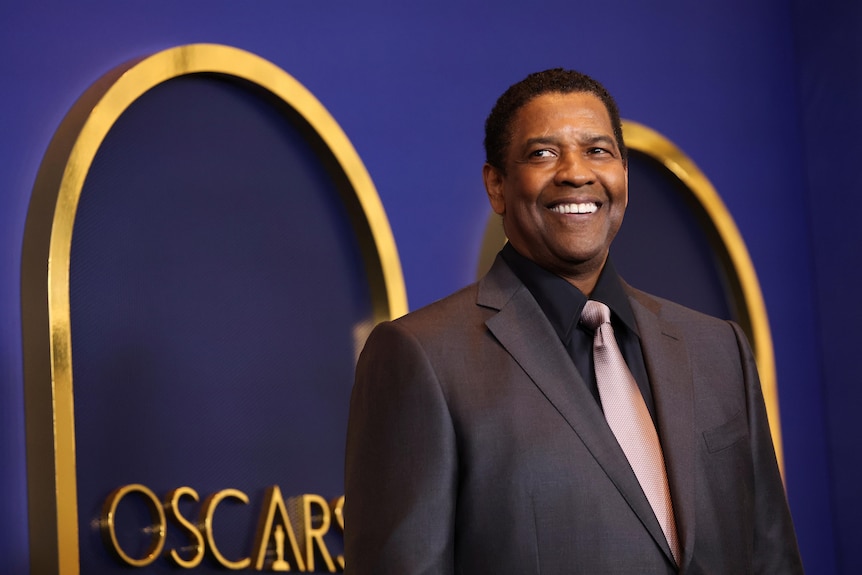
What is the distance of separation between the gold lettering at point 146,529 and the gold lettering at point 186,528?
2 cm

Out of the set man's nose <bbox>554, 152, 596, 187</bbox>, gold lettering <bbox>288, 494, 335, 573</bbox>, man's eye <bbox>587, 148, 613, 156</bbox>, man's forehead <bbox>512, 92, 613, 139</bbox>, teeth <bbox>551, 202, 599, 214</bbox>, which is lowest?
gold lettering <bbox>288, 494, 335, 573</bbox>

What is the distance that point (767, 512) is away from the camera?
1.70 meters

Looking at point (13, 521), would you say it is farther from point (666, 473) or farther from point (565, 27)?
point (565, 27)

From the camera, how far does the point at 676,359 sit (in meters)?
1.68

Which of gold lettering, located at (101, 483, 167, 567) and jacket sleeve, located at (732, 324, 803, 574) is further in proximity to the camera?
gold lettering, located at (101, 483, 167, 567)

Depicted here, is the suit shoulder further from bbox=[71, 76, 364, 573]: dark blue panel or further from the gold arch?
the gold arch

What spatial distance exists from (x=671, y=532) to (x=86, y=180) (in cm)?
111

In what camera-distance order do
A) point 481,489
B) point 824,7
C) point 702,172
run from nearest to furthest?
point 481,489, point 702,172, point 824,7

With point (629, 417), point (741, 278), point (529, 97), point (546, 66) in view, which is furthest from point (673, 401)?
point (741, 278)

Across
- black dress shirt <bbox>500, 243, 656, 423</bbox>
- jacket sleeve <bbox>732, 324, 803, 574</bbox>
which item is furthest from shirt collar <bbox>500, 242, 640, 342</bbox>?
jacket sleeve <bbox>732, 324, 803, 574</bbox>

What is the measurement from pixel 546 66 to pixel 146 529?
1.43m

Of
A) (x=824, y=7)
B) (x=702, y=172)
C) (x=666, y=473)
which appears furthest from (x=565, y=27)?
(x=666, y=473)

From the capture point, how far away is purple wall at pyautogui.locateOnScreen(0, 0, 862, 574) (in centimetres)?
Answer: 209

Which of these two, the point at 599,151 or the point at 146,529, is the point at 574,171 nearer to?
the point at 599,151
